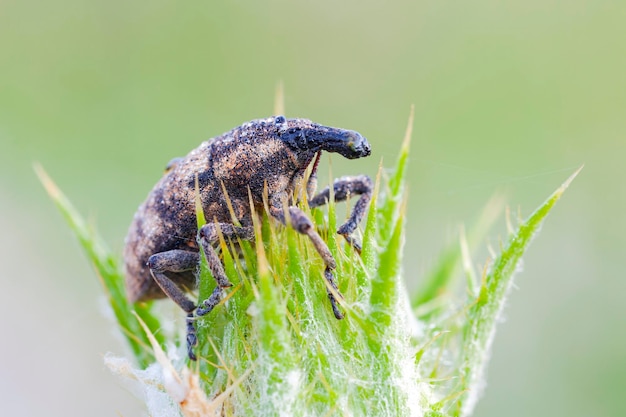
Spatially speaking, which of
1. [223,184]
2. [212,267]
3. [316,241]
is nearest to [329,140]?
[223,184]

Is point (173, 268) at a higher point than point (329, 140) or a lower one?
lower

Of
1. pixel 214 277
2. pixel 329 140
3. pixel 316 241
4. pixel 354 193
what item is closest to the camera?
pixel 316 241

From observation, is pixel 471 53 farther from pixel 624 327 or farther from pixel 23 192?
pixel 23 192

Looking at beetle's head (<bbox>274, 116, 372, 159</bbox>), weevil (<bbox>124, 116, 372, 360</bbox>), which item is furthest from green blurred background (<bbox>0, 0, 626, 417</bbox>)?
beetle's head (<bbox>274, 116, 372, 159</bbox>)

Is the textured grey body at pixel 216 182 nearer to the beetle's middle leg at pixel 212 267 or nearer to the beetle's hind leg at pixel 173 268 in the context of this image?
the beetle's hind leg at pixel 173 268

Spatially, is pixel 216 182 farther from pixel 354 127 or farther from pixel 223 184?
pixel 354 127

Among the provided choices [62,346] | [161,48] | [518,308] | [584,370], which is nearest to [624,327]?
[584,370]

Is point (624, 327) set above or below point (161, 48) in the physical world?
below

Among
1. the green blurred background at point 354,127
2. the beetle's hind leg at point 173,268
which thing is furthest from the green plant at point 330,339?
the green blurred background at point 354,127
